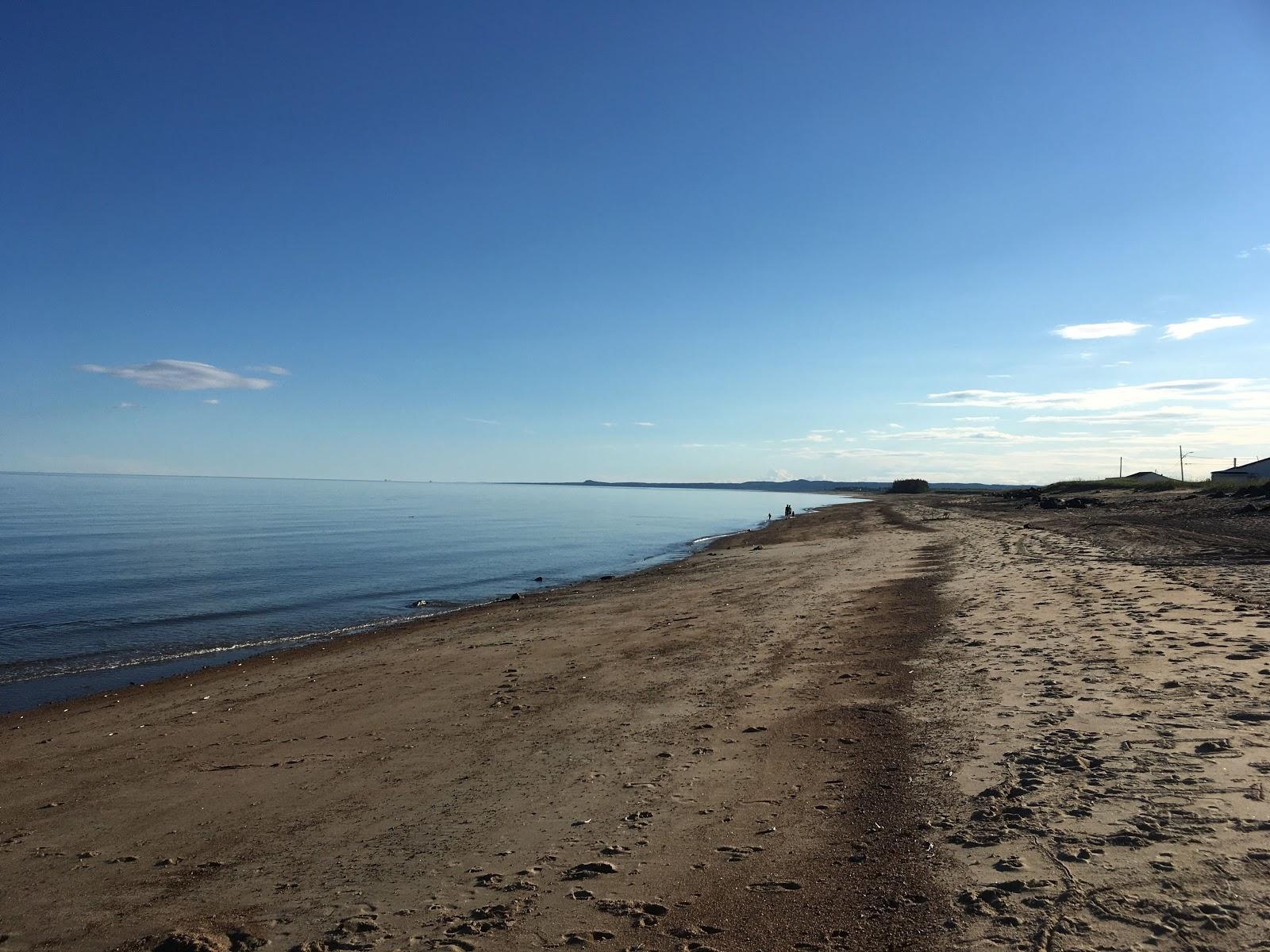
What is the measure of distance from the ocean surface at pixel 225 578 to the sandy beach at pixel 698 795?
4692 mm

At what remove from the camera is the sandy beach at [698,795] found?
183 inches

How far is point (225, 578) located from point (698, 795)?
97.9 ft

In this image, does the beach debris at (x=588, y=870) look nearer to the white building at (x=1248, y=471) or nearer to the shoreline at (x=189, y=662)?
the shoreline at (x=189, y=662)

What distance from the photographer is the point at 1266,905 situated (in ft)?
13.4

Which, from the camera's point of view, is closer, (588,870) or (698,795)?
(588,870)

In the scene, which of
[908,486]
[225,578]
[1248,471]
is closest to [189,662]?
[225,578]

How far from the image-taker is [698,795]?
22.3 ft

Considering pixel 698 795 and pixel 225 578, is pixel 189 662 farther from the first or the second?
pixel 698 795

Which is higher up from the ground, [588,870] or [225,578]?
[588,870]

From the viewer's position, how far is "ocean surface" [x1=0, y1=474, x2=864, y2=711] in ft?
58.6

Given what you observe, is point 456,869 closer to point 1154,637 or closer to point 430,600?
point 1154,637

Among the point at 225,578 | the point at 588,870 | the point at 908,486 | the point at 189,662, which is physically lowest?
the point at 189,662

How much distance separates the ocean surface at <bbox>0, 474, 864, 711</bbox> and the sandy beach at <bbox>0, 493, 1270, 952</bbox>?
4692 millimetres

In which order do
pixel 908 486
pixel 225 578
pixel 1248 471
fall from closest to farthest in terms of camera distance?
pixel 225 578
pixel 1248 471
pixel 908 486
